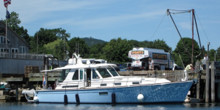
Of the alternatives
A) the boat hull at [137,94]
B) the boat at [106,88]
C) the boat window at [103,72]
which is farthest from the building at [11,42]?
the boat hull at [137,94]

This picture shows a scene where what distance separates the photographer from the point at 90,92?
3219 cm

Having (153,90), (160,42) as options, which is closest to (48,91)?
(153,90)

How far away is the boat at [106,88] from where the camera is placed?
30703mm

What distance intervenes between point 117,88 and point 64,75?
5.03 metres

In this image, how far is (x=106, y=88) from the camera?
103 feet

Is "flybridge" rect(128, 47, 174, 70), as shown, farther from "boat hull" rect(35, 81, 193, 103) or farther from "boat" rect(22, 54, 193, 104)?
"boat hull" rect(35, 81, 193, 103)

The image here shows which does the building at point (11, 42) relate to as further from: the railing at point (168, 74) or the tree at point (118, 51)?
the tree at point (118, 51)

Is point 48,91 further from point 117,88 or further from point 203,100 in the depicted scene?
point 203,100

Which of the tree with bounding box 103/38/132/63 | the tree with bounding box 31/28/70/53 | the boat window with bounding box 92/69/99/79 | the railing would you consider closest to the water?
the railing

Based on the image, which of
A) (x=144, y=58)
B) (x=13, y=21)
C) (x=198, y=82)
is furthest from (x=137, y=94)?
(x=13, y=21)

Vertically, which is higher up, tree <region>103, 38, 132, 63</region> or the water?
tree <region>103, 38, 132, 63</region>

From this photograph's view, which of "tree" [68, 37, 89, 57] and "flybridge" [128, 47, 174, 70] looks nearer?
"flybridge" [128, 47, 174, 70]

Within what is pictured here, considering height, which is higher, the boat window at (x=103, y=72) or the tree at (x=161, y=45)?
the tree at (x=161, y=45)

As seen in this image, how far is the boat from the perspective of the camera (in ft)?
101
